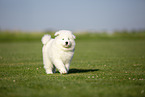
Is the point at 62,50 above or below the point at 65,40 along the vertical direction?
below

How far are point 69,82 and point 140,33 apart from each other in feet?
197

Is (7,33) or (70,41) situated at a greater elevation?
(70,41)

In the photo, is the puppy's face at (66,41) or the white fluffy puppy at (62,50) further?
the white fluffy puppy at (62,50)

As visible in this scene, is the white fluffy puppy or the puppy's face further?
the white fluffy puppy

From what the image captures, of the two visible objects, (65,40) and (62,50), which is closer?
(65,40)

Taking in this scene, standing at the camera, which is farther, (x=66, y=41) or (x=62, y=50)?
(x=62, y=50)

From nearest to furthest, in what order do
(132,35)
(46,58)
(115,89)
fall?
(115,89)
(46,58)
(132,35)

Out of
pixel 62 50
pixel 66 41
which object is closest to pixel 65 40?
pixel 66 41

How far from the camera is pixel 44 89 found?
6.82 m

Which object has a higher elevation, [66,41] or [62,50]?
[66,41]

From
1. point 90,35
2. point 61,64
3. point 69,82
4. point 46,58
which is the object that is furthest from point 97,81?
point 90,35

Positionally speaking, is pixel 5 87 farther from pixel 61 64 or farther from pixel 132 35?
pixel 132 35

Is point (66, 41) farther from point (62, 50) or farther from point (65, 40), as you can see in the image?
point (62, 50)

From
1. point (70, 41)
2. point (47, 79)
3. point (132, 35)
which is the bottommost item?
point (132, 35)
